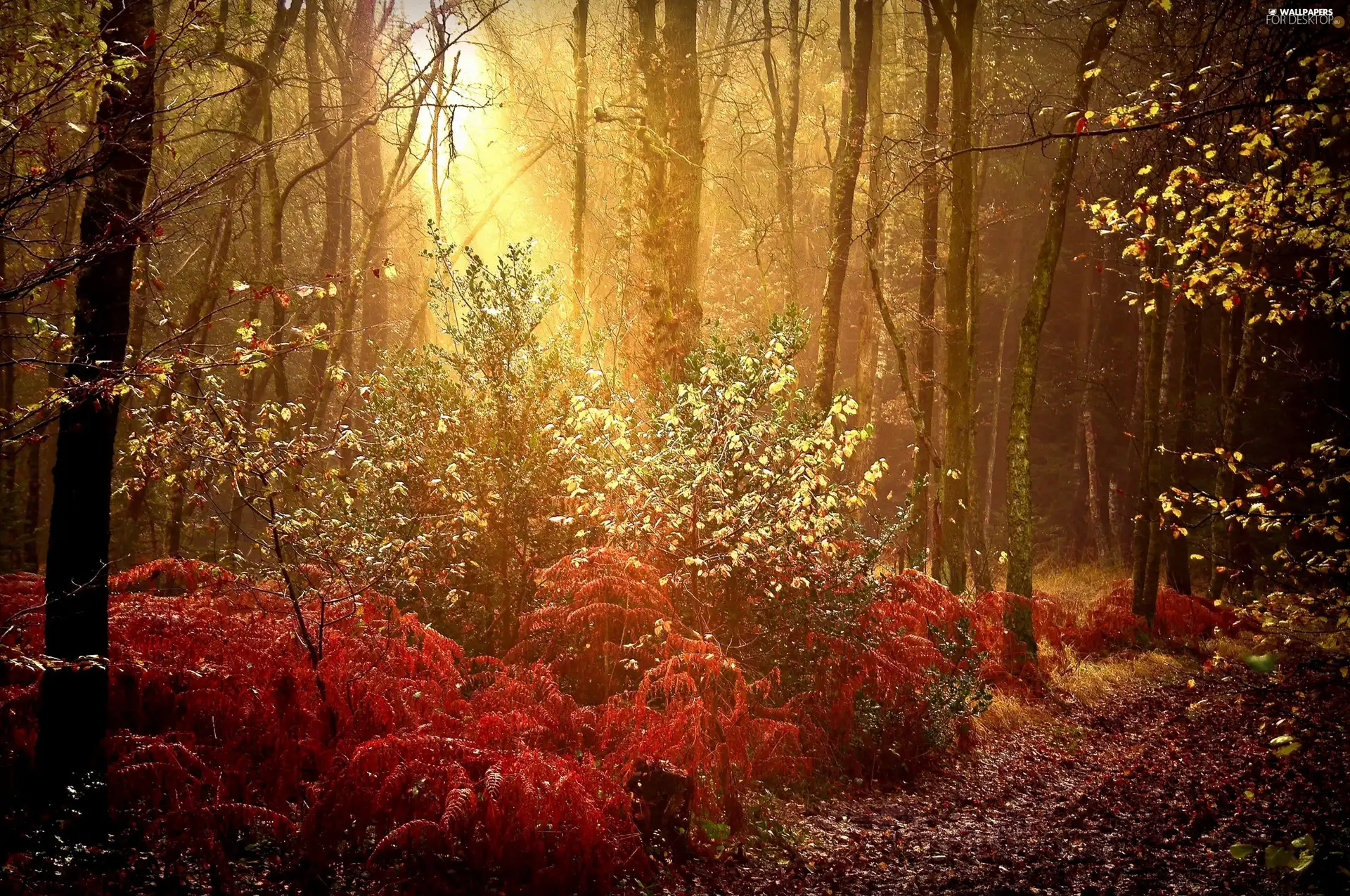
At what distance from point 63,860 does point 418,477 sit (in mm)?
4755

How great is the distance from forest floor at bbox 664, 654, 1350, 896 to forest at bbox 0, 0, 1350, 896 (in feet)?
0.13

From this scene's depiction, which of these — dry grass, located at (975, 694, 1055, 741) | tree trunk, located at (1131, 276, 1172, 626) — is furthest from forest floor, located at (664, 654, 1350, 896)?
tree trunk, located at (1131, 276, 1172, 626)

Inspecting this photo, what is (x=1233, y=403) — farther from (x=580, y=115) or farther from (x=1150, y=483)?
(x=580, y=115)

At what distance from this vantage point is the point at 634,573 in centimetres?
664

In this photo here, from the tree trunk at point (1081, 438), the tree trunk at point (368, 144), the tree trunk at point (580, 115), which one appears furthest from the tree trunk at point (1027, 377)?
the tree trunk at point (1081, 438)

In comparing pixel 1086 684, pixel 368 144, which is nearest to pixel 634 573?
pixel 1086 684

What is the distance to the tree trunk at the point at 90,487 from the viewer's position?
12.5 ft

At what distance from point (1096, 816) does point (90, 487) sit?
22.8ft

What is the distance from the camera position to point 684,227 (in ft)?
30.3

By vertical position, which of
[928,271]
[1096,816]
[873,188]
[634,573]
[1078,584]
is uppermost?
[873,188]

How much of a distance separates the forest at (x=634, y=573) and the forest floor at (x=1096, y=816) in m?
0.04

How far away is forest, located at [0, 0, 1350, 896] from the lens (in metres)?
3.87

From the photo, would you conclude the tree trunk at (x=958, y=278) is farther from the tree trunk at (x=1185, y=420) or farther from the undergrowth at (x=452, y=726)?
the tree trunk at (x=1185, y=420)

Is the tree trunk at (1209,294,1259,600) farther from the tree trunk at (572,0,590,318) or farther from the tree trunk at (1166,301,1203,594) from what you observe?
the tree trunk at (572,0,590,318)
